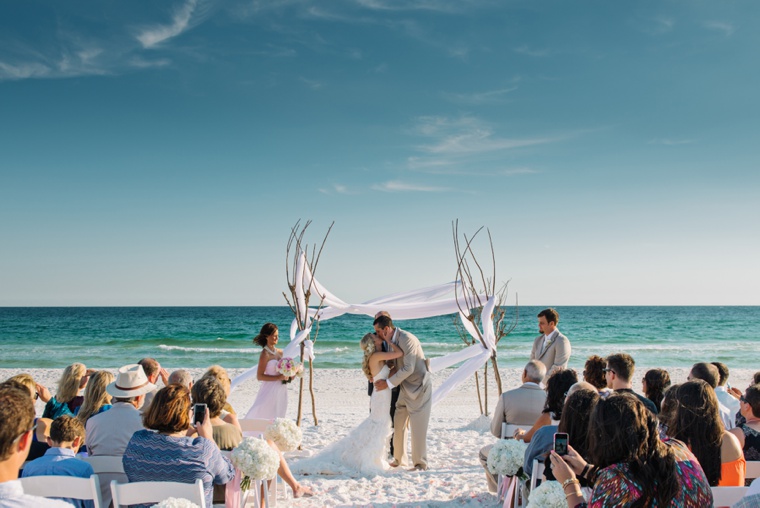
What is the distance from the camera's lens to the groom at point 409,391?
5.93 metres

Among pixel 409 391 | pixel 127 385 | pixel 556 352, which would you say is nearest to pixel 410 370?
pixel 409 391

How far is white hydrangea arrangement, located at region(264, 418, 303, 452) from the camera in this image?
15.1 feet

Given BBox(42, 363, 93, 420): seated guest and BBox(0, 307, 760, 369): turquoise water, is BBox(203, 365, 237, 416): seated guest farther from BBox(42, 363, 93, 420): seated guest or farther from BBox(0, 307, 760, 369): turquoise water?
BBox(0, 307, 760, 369): turquoise water

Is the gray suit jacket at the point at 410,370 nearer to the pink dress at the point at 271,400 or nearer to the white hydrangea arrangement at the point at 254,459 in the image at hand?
the pink dress at the point at 271,400

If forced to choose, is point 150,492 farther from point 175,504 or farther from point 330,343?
point 330,343

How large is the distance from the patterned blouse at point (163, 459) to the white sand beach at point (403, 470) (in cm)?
186

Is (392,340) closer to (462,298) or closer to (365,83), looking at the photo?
(462,298)

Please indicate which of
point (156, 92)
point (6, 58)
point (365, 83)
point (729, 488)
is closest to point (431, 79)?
point (365, 83)

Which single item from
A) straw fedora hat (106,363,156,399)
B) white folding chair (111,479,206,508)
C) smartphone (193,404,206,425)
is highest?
straw fedora hat (106,363,156,399)

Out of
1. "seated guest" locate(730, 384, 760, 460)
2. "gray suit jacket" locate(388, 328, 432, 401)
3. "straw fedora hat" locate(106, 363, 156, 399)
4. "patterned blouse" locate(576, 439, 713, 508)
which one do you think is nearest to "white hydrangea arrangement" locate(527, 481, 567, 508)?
"patterned blouse" locate(576, 439, 713, 508)

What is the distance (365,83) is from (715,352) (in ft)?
67.6

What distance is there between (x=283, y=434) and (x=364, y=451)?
4.90 ft

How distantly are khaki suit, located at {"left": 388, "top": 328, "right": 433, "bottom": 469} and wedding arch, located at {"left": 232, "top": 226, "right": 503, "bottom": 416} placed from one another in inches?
35.9

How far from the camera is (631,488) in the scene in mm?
2092
